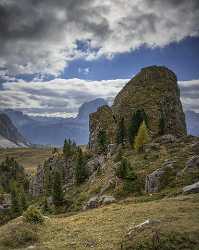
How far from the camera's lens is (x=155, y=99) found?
511 feet

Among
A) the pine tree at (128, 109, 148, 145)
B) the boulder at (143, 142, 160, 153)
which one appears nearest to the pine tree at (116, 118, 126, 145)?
the pine tree at (128, 109, 148, 145)

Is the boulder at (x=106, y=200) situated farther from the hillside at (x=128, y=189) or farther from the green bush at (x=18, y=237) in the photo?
the green bush at (x=18, y=237)

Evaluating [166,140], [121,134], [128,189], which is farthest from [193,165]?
[121,134]

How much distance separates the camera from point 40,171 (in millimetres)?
170250

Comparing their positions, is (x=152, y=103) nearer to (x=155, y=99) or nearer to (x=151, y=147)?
(x=155, y=99)

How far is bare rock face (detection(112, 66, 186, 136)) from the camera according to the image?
475 ft

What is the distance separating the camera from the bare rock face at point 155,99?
145 metres

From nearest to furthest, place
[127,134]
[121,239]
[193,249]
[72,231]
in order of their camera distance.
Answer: [193,249] < [121,239] < [72,231] < [127,134]

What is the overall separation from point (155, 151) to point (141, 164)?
13.5m

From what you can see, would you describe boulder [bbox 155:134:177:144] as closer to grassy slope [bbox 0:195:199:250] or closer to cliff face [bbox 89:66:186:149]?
cliff face [bbox 89:66:186:149]

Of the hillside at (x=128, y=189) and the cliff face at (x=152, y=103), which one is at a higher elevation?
the cliff face at (x=152, y=103)

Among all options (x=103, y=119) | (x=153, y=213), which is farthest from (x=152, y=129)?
(x=153, y=213)

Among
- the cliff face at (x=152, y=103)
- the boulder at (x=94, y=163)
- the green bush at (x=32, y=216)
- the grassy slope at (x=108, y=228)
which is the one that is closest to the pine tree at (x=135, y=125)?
the cliff face at (x=152, y=103)

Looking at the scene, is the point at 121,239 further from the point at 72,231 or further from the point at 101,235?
the point at 72,231
